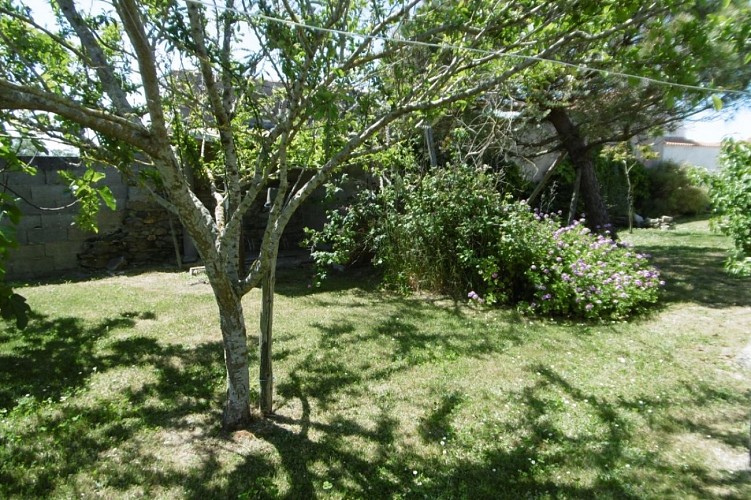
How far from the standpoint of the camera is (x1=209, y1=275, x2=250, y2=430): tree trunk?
10.1 ft

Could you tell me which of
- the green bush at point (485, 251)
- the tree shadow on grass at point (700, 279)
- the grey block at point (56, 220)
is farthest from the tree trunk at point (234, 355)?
the grey block at point (56, 220)

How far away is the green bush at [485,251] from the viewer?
607 centimetres

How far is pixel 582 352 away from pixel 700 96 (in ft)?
8.85

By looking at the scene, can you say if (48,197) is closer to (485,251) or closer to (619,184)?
(485,251)

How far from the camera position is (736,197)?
198 inches

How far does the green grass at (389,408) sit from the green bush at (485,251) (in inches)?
18.0

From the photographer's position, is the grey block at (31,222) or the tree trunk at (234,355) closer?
the tree trunk at (234,355)

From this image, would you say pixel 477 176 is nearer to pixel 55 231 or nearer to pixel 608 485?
pixel 608 485

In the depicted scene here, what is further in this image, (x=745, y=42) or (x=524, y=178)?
(x=524, y=178)

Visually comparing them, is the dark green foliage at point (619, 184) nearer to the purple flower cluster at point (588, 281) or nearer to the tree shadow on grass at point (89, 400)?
the purple flower cluster at point (588, 281)

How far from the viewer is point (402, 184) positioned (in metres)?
7.75

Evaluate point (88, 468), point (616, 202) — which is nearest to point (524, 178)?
point (616, 202)

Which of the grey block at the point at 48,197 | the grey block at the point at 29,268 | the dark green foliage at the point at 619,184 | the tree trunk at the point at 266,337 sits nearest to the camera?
the tree trunk at the point at 266,337

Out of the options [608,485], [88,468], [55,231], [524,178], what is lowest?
[608,485]
